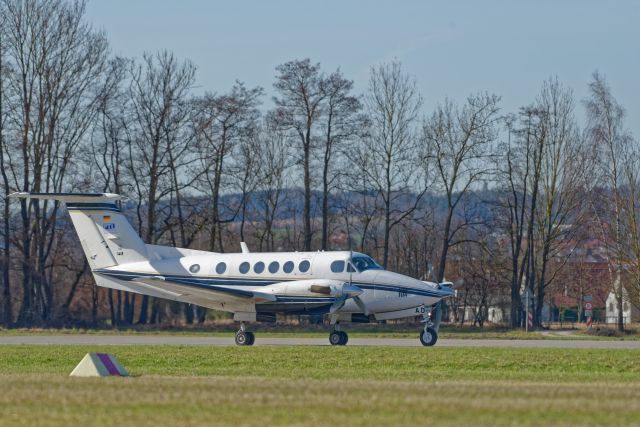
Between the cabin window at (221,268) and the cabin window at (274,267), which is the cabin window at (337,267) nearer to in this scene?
the cabin window at (274,267)

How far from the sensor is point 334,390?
678 inches

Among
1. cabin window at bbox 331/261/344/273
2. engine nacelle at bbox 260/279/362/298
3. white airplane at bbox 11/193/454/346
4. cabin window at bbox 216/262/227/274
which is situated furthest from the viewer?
A: cabin window at bbox 216/262/227/274

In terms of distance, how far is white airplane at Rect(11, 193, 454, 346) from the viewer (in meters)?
35.7

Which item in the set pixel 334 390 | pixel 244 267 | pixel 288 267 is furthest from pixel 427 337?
pixel 334 390

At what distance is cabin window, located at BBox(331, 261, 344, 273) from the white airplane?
32 millimetres

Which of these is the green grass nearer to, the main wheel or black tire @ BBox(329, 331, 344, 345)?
black tire @ BBox(329, 331, 344, 345)

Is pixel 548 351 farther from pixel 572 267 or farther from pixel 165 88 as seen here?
pixel 572 267

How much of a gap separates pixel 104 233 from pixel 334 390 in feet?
78.1

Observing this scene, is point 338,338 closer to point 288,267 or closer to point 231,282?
point 288,267

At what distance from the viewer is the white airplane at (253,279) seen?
117 ft

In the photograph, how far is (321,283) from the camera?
117ft

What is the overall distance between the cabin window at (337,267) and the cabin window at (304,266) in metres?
0.88

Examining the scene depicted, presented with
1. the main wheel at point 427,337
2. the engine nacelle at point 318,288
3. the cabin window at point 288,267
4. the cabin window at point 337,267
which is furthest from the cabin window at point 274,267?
the main wheel at point 427,337

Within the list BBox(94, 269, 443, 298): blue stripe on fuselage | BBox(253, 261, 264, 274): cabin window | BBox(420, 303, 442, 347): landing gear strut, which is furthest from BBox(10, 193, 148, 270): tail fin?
BBox(420, 303, 442, 347): landing gear strut
